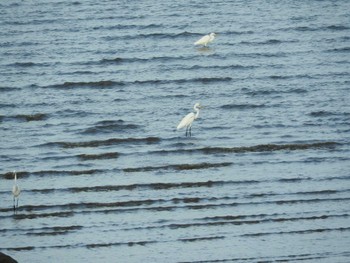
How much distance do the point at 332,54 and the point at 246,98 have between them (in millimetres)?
5282

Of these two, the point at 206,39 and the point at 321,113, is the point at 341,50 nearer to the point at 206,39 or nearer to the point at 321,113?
the point at 206,39

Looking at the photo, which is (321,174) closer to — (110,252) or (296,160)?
(296,160)

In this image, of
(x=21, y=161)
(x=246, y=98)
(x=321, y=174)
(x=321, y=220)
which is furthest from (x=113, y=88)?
(x=321, y=220)

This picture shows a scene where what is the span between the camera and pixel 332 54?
3466 centimetres

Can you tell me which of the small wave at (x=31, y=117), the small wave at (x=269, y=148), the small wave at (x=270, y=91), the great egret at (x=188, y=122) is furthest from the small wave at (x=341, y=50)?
the small wave at (x=31, y=117)

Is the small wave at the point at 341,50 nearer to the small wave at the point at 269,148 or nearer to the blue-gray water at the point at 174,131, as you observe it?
the blue-gray water at the point at 174,131

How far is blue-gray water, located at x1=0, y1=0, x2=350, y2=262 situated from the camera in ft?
67.8

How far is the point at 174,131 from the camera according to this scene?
2755 cm

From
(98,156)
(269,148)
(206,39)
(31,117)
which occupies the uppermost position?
(206,39)

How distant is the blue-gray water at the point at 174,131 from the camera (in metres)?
20.7

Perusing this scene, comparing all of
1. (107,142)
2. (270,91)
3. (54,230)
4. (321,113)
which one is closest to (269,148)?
(321,113)

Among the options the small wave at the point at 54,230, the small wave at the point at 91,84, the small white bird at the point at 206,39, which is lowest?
the small wave at the point at 54,230

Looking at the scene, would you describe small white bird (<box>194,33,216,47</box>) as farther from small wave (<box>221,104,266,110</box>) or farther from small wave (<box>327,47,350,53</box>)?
small wave (<box>221,104,266,110</box>)

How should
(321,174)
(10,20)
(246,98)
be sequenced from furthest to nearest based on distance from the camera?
(10,20)
(246,98)
(321,174)
